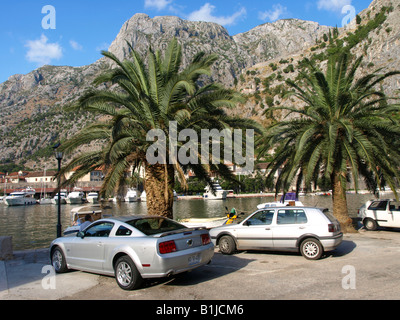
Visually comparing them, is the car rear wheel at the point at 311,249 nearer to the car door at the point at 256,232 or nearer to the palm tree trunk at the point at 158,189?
the car door at the point at 256,232

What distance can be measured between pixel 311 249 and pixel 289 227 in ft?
2.73

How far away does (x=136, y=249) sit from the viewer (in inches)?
248

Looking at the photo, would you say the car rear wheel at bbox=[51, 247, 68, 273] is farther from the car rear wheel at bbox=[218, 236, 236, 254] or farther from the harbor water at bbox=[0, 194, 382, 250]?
the harbor water at bbox=[0, 194, 382, 250]

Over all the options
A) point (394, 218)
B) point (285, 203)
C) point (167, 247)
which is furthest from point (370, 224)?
point (285, 203)

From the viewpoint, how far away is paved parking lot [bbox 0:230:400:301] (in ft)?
19.1

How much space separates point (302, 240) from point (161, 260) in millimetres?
4863

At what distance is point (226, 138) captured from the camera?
1227cm

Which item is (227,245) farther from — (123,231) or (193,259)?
(123,231)

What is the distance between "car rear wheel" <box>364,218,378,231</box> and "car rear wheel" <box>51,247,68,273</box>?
13.3 metres

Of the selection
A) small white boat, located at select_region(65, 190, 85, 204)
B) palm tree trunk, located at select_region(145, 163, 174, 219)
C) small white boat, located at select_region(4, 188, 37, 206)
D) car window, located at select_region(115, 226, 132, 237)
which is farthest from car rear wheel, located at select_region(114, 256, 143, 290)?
small white boat, located at select_region(4, 188, 37, 206)

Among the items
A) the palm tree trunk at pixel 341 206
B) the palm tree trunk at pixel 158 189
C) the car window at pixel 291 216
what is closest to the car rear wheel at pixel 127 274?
the car window at pixel 291 216

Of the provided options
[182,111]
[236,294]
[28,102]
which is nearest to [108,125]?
[182,111]

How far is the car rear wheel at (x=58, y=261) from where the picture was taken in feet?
26.0

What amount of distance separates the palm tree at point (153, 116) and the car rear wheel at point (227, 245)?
95.9 inches
